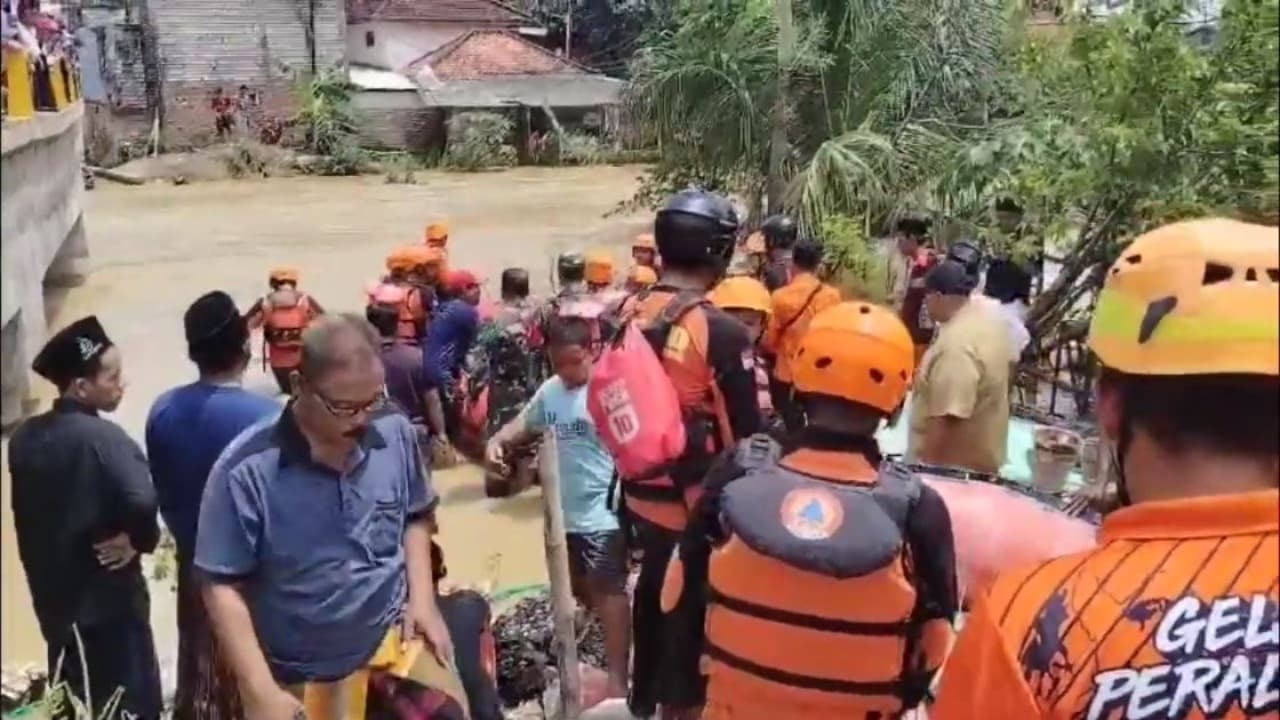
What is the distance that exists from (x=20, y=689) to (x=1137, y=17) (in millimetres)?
4935

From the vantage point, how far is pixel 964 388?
4777 millimetres

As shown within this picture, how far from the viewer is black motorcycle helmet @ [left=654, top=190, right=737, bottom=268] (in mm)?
3406

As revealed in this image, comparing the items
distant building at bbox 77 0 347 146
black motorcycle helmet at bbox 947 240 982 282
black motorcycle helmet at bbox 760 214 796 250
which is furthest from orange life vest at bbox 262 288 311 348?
distant building at bbox 77 0 347 146

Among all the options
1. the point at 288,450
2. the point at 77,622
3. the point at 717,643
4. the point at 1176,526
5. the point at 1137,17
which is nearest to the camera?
the point at 1176,526

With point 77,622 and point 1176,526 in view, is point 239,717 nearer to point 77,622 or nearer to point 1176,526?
point 77,622

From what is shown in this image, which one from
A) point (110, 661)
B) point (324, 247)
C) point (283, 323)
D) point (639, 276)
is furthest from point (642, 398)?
point (324, 247)

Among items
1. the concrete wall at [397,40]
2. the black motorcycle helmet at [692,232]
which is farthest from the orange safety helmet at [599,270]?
the concrete wall at [397,40]

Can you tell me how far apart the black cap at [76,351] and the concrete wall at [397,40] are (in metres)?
25.0

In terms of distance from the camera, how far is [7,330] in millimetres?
863

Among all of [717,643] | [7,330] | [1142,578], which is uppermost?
[7,330]

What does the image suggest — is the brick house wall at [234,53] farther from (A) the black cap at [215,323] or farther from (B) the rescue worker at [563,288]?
(A) the black cap at [215,323]

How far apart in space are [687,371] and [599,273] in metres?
3.91

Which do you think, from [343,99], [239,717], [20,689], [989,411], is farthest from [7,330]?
[343,99]

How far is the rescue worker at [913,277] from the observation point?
7.00 metres
